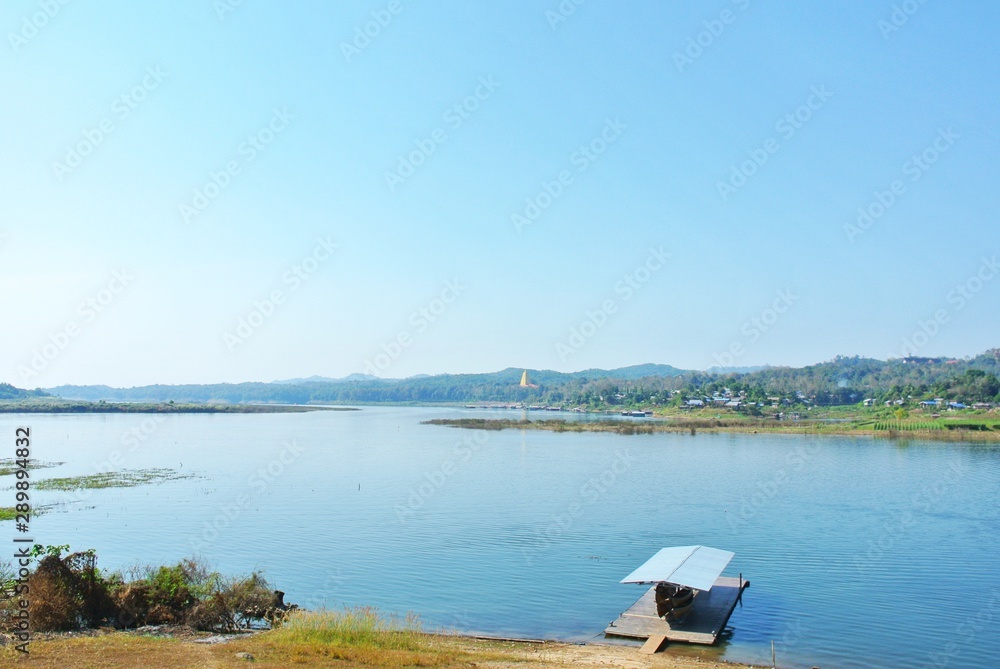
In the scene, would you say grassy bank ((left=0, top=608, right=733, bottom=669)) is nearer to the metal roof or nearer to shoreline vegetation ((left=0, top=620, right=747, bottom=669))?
shoreline vegetation ((left=0, top=620, right=747, bottom=669))

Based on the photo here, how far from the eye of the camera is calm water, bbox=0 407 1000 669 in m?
22.0

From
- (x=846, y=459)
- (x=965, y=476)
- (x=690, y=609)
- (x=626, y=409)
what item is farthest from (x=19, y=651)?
(x=626, y=409)

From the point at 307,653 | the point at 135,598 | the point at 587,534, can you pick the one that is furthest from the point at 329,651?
the point at 587,534

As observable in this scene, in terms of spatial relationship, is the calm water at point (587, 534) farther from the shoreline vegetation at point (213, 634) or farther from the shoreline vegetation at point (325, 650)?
the shoreline vegetation at point (213, 634)

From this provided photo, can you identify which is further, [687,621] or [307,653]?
[687,621]

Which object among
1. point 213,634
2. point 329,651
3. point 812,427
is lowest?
point 213,634

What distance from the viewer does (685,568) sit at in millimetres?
22828

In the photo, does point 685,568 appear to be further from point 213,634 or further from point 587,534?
point 213,634

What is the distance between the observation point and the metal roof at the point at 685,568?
21406 millimetres

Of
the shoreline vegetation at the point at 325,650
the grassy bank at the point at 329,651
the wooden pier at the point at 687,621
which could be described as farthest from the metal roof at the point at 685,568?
the grassy bank at the point at 329,651

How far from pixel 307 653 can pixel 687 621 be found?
11.2 metres

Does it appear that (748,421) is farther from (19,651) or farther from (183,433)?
(19,651)

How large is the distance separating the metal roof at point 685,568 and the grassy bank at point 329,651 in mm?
2943

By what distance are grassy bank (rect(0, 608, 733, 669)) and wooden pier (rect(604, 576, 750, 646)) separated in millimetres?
1315
